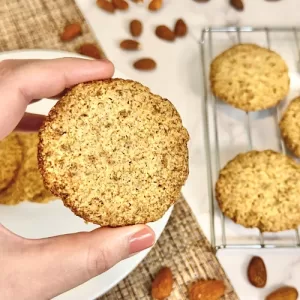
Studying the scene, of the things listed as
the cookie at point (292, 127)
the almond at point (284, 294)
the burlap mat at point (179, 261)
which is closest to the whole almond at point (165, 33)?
the cookie at point (292, 127)

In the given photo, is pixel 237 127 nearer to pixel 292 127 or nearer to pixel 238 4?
pixel 292 127

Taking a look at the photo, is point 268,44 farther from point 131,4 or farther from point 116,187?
point 116,187

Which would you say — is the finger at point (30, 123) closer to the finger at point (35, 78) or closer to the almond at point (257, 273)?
the finger at point (35, 78)

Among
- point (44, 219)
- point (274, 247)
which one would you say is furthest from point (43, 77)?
point (274, 247)

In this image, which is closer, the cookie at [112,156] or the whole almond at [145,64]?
the cookie at [112,156]

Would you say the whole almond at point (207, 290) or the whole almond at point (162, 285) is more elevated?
the whole almond at point (162, 285)

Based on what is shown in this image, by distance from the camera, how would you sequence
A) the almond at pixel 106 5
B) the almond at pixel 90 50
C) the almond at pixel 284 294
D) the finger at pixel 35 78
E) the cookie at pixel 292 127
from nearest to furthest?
1. the finger at pixel 35 78
2. the almond at pixel 284 294
3. the cookie at pixel 292 127
4. the almond at pixel 90 50
5. the almond at pixel 106 5

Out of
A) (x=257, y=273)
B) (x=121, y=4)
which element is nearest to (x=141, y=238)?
(x=257, y=273)
